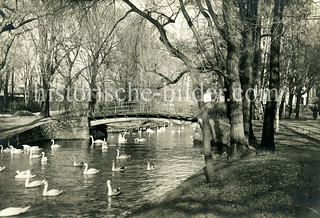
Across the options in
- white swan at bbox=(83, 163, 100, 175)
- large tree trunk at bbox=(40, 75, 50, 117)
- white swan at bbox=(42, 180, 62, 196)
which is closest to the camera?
white swan at bbox=(42, 180, 62, 196)

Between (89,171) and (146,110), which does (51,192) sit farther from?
(146,110)

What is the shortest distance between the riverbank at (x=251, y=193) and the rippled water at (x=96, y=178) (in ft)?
10.9

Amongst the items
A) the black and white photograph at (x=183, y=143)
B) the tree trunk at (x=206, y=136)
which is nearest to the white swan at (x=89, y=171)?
the black and white photograph at (x=183, y=143)

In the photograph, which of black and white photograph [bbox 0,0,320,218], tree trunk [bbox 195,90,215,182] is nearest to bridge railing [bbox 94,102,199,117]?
black and white photograph [bbox 0,0,320,218]

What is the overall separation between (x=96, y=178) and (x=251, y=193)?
→ 10931 mm

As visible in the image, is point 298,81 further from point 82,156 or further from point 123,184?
point 123,184

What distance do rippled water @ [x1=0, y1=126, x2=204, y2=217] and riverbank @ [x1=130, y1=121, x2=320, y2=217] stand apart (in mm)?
3336

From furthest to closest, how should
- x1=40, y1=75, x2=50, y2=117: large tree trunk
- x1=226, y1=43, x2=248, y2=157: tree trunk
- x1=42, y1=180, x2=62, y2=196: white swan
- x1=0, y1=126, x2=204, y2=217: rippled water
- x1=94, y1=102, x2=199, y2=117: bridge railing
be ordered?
x1=40, y1=75, x2=50, y2=117: large tree trunk, x1=94, y1=102, x2=199, y2=117: bridge railing, x1=42, y1=180, x2=62, y2=196: white swan, x1=226, y1=43, x2=248, y2=157: tree trunk, x1=0, y1=126, x2=204, y2=217: rippled water

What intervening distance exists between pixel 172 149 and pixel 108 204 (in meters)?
15.2

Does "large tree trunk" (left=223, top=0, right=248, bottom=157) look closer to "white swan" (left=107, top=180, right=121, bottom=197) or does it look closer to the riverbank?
the riverbank

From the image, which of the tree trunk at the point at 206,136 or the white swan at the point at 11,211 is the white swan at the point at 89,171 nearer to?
the white swan at the point at 11,211

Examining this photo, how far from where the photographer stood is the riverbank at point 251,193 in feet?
32.7

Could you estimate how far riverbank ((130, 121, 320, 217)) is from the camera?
9961 mm

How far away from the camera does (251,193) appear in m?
11.0
